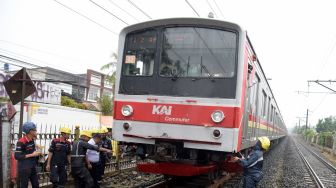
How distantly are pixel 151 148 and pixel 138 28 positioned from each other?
96.6 inches

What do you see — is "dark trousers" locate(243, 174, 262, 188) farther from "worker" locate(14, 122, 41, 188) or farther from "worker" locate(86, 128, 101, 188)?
"worker" locate(14, 122, 41, 188)

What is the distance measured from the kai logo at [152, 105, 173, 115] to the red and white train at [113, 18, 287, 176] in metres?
0.02

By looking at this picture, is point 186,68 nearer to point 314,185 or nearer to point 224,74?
point 224,74

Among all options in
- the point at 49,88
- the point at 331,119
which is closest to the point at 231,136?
the point at 49,88

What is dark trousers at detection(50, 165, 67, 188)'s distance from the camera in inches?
307

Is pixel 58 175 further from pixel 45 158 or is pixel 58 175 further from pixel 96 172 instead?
pixel 45 158

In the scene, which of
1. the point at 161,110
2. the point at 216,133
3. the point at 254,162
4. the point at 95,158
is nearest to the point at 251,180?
the point at 254,162

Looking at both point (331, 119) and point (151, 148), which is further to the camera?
point (331, 119)

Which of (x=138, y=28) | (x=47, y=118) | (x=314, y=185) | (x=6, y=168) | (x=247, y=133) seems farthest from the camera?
(x=47, y=118)

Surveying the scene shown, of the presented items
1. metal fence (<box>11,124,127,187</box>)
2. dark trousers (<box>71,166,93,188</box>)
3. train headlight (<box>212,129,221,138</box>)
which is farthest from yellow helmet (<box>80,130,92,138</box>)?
train headlight (<box>212,129,221,138</box>)

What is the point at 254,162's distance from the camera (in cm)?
690

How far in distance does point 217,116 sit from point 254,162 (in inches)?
40.5

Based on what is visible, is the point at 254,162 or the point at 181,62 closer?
the point at 254,162

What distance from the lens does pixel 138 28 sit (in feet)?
26.6
